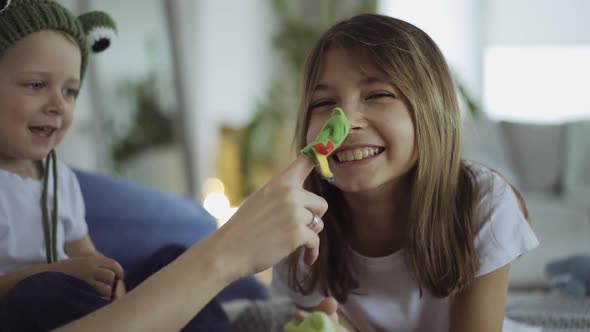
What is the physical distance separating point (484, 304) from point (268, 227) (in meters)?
0.56

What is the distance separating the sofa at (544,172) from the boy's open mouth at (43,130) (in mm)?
2387

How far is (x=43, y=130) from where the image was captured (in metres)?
1.17

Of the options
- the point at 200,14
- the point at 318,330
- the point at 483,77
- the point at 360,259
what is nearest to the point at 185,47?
the point at 200,14

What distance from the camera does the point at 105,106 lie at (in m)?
3.54

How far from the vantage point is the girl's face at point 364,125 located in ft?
3.76

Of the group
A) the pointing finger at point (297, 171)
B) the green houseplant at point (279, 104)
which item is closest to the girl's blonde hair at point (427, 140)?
the pointing finger at point (297, 171)

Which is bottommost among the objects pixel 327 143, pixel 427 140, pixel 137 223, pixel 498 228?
pixel 137 223

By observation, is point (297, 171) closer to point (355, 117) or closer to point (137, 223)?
point (355, 117)

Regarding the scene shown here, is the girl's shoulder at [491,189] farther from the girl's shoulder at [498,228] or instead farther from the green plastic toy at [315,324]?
the green plastic toy at [315,324]

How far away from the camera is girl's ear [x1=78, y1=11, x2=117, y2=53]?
127cm

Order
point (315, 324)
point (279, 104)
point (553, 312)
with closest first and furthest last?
point (315, 324) < point (553, 312) < point (279, 104)

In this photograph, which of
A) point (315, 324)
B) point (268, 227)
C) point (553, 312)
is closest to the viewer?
point (268, 227)

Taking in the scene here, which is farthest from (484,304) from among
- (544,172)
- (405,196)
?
(544,172)

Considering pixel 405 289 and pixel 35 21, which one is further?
pixel 405 289
